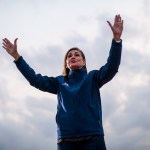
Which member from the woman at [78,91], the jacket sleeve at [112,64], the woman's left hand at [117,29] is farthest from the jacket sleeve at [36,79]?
the woman's left hand at [117,29]

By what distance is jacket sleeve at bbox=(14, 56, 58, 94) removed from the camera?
20.6ft

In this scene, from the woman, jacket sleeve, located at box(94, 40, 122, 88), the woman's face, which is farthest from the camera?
the woman's face

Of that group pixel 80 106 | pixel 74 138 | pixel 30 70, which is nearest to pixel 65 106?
pixel 80 106

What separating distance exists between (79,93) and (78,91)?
5 cm

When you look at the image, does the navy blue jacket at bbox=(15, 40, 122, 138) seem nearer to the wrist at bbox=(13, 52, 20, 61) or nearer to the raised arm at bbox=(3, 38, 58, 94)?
the raised arm at bbox=(3, 38, 58, 94)

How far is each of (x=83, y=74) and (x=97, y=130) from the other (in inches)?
51.3

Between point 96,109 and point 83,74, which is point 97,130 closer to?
point 96,109

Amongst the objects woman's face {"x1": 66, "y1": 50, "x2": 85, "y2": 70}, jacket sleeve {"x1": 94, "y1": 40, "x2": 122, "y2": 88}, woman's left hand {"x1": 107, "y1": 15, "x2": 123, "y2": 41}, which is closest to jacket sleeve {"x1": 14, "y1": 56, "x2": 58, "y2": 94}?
woman's face {"x1": 66, "y1": 50, "x2": 85, "y2": 70}

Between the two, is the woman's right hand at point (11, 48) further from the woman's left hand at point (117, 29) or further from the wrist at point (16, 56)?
the woman's left hand at point (117, 29)

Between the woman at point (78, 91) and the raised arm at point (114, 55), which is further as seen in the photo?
the raised arm at point (114, 55)

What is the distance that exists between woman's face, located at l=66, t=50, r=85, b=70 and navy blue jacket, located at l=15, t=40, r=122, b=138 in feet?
0.36

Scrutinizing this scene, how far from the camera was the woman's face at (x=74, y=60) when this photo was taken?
20.3ft

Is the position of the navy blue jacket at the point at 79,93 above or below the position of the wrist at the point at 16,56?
below

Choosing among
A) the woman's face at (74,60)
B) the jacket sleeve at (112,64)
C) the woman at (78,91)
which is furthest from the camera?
the woman's face at (74,60)
